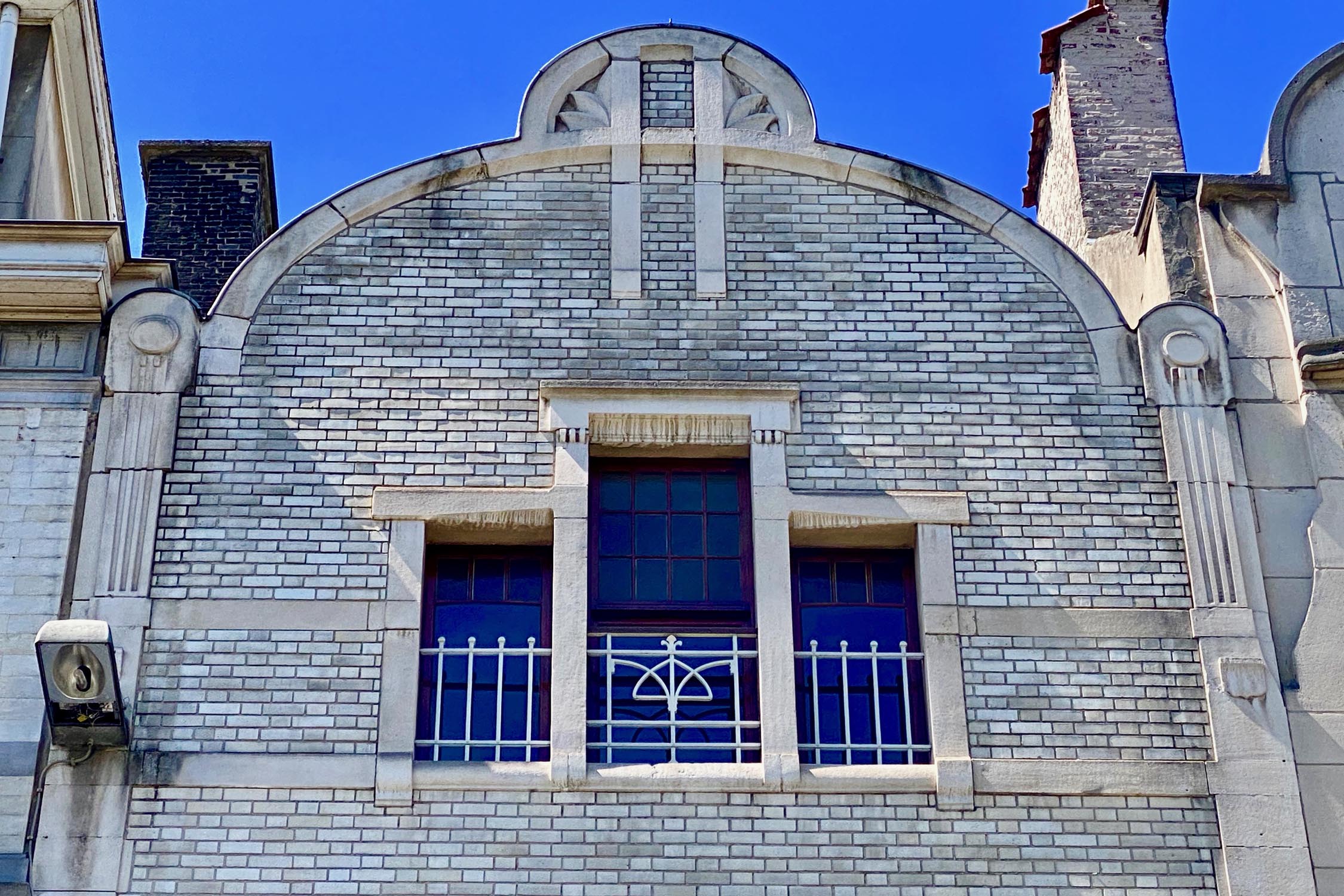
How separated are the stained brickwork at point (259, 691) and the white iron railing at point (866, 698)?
2.27 meters

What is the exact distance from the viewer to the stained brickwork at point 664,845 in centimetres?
962

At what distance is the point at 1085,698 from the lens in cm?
1025

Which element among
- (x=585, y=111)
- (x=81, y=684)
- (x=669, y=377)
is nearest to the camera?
(x=81, y=684)

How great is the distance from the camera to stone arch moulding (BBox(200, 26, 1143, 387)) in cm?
1147

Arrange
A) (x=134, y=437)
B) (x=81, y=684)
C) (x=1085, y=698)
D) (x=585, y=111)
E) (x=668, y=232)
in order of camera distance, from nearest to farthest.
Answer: (x=81, y=684), (x=1085, y=698), (x=134, y=437), (x=668, y=232), (x=585, y=111)

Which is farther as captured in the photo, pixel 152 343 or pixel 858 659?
pixel 152 343

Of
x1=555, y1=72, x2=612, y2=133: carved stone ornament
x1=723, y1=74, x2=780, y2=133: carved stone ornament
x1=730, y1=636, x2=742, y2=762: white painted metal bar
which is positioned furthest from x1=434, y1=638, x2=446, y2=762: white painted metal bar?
x1=723, y1=74, x2=780, y2=133: carved stone ornament

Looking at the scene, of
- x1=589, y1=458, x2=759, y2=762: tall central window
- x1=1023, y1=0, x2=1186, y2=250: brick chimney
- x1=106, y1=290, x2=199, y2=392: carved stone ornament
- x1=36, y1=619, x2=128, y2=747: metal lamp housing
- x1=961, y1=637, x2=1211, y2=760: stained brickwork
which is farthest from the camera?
x1=1023, y1=0, x2=1186, y2=250: brick chimney

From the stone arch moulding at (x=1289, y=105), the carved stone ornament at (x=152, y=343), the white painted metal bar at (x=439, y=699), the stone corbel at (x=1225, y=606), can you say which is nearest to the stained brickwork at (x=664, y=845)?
→ the stone corbel at (x=1225, y=606)

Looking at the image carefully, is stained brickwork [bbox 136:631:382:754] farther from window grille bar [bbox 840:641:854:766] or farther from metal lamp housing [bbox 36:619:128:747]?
window grille bar [bbox 840:641:854:766]

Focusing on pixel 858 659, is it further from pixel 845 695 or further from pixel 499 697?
pixel 499 697

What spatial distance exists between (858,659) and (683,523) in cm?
128

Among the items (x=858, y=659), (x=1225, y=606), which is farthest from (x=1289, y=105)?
(x=858, y=659)

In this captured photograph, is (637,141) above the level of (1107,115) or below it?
below
